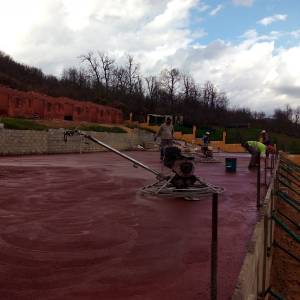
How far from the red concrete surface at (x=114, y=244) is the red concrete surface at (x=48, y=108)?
28.6m

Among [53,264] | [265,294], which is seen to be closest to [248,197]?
[265,294]

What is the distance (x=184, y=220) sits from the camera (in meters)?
7.05

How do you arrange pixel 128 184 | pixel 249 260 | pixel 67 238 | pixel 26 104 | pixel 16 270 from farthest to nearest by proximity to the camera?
pixel 26 104 → pixel 128 184 → pixel 67 238 → pixel 16 270 → pixel 249 260

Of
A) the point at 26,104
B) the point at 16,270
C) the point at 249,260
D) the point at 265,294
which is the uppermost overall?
the point at 26,104

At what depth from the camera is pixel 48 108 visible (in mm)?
42875

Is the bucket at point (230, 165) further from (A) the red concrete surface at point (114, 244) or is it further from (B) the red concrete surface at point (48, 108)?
(B) the red concrete surface at point (48, 108)

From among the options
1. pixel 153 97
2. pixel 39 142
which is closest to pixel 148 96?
pixel 153 97

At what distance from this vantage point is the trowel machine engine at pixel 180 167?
30.9 ft

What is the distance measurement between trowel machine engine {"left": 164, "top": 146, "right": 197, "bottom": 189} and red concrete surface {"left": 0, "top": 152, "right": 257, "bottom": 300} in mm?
667

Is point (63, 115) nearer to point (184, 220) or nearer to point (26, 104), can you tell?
point (26, 104)

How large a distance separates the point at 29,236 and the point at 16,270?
4.36 feet

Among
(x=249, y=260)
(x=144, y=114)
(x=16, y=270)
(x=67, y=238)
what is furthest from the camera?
(x=144, y=114)

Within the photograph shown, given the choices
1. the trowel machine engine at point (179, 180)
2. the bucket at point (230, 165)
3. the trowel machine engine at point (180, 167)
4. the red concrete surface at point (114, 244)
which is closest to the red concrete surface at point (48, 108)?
the bucket at point (230, 165)

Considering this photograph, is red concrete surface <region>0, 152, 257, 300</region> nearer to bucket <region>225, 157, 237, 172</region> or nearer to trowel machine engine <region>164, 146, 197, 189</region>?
trowel machine engine <region>164, 146, 197, 189</region>
